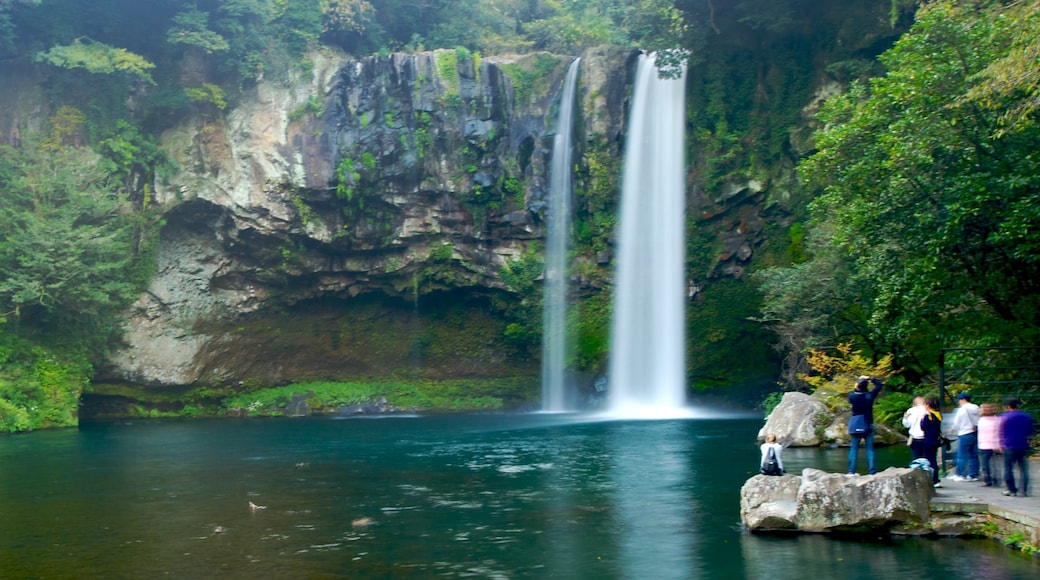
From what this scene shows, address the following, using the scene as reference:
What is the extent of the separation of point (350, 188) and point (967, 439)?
88.1 ft

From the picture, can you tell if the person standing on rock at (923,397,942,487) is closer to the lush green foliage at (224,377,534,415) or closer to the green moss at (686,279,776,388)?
the green moss at (686,279,776,388)

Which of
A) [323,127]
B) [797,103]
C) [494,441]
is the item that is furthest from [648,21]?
[494,441]

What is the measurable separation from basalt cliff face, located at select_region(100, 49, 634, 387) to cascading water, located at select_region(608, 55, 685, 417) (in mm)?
1371

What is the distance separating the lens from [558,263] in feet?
120

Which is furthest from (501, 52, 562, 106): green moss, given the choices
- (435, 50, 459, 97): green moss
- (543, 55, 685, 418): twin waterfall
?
(435, 50, 459, 97): green moss

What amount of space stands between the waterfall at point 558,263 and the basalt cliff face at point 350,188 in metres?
0.46

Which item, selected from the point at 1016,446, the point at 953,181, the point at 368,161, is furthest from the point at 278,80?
the point at 1016,446

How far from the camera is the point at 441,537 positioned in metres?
11.8

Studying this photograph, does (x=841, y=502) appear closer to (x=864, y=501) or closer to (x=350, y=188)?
(x=864, y=501)

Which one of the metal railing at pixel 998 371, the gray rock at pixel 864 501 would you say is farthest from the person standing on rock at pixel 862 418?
the metal railing at pixel 998 371

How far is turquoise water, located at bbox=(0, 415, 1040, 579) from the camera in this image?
10.1 meters

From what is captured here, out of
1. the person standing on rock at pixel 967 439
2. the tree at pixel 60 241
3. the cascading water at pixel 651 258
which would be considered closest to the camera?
the person standing on rock at pixel 967 439

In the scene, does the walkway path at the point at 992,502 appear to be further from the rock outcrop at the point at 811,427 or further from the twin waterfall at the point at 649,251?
the twin waterfall at the point at 649,251

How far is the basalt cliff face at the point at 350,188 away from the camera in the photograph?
3553 centimetres
